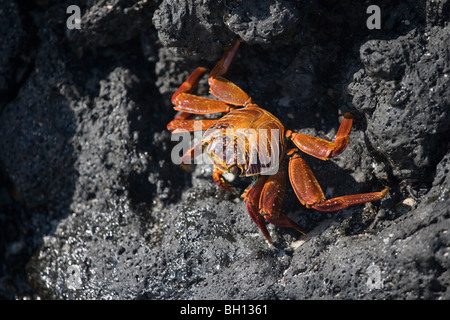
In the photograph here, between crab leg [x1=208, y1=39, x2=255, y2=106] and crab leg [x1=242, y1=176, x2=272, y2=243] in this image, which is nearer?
crab leg [x1=242, y1=176, x2=272, y2=243]

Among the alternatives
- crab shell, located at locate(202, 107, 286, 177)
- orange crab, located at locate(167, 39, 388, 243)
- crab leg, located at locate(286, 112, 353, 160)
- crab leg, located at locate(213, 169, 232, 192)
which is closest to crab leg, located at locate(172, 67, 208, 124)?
orange crab, located at locate(167, 39, 388, 243)

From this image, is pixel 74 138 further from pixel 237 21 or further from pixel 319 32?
pixel 319 32

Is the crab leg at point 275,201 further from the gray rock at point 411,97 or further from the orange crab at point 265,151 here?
the gray rock at point 411,97

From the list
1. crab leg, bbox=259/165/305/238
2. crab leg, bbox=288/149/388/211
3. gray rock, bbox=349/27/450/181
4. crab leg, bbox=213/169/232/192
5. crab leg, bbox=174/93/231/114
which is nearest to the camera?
gray rock, bbox=349/27/450/181

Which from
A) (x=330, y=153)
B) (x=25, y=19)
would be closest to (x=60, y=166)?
(x=25, y=19)

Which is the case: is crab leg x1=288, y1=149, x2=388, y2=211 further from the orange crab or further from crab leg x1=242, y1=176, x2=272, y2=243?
crab leg x1=242, y1=176, x2=272, y2=243

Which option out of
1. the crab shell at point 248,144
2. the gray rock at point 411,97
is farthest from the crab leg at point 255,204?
the gray rock at point 411,97

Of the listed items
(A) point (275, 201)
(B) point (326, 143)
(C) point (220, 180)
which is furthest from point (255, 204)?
(B) point (326, 143)
